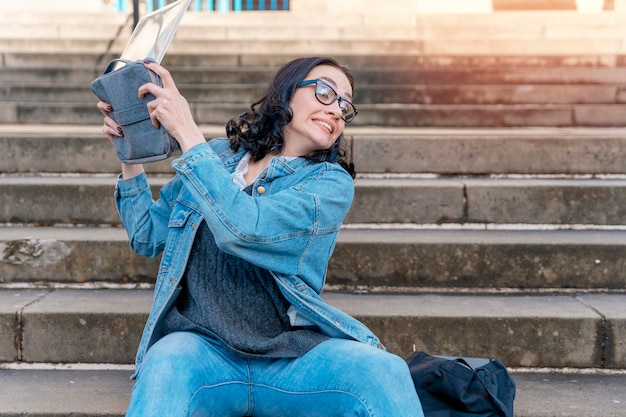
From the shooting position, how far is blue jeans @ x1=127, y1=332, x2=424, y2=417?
1631 mm

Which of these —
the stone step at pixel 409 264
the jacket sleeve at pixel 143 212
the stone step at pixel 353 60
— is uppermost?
the stone step at pixel 353 60

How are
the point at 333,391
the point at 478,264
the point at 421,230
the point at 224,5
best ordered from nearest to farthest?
the point at 333,391 → the point at 478,264 → the point at 421,230 → the point at 224,5

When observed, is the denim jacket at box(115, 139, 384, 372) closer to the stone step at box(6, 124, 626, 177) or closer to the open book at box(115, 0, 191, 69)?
the open book at box(115, 0, 191, 69)

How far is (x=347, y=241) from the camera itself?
3008mm

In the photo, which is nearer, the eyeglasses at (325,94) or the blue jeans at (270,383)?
the blue jeans at (270,383)

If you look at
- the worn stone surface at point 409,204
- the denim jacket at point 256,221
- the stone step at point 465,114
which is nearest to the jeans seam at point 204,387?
the denim jacket at point 256,221

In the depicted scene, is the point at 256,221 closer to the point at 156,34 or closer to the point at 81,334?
the point at 156,34

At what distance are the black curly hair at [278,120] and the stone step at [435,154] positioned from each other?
170 centimetres

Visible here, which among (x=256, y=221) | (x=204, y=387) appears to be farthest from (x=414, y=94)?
(x=204, y=387)

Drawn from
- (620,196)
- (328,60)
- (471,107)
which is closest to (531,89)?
(471,107)

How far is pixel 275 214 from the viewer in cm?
175

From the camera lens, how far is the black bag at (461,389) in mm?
1892

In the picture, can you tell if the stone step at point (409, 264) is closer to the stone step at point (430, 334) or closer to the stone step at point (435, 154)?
the stone step at point (430, 334)

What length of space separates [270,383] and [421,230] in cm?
167
